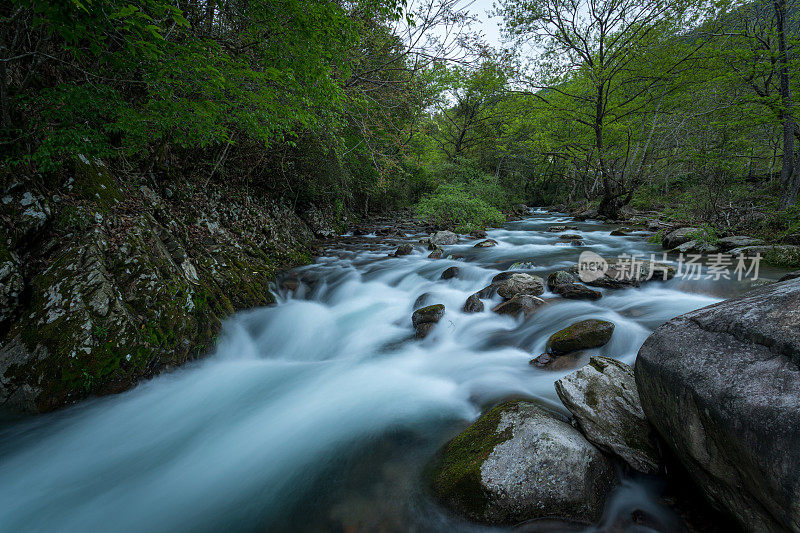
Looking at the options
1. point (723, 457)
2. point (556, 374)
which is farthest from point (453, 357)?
point (723, 457)

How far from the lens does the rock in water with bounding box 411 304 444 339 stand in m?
5.12

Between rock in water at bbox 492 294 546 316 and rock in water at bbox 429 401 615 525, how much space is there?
107 inches


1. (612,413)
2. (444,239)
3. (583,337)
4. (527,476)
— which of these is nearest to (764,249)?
(583,337)

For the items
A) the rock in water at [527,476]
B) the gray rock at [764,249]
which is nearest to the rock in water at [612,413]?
the rock in water at [527,476]

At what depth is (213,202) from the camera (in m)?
6.92

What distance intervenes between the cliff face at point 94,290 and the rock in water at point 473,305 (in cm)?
417

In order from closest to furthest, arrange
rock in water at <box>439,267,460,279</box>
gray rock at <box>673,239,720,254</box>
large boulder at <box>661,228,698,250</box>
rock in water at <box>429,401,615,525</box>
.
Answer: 1. rock in water at <box>429,401,615,525</box>
2. gray rock at <box>673,239,720,254</box>
3. rock in water at <box>439,267,460,279</box>
4. large boulder at <box>661,228,698,250</box>

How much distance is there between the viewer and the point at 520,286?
18.5ft

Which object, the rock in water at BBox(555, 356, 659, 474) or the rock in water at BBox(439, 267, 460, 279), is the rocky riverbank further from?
the rock in water at BBox(439, 267, 460, 279)

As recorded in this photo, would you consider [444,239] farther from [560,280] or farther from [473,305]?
[473,305]

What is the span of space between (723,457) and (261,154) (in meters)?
9.49

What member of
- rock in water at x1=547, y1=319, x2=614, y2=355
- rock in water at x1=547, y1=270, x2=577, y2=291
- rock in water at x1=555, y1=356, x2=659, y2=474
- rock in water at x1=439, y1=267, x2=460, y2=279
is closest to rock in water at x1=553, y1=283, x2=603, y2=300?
rock in water at x1=547, y1=270, x2=577, y2=291

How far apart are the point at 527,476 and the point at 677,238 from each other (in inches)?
352

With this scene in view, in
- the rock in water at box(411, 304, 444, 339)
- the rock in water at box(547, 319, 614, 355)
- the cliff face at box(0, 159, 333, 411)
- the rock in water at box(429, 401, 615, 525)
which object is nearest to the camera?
the rock in water at box(429, 401, 615, 525)
